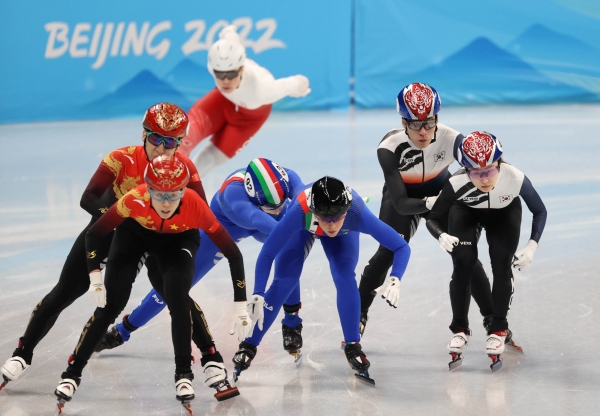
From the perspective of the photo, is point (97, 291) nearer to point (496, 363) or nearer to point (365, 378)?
point (365, 378)

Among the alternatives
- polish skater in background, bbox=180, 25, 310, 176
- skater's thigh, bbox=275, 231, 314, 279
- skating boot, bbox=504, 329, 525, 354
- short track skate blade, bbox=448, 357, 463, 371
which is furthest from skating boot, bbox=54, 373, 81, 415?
polish skater in background, bbox=180, 25, 310, 176

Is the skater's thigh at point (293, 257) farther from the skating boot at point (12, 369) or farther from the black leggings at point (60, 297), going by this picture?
the skating boot at point (12, 369)

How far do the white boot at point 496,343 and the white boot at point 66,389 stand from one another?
213 cm

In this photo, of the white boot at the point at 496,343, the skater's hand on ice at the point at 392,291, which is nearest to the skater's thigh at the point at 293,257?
the skater's hand on ice at the point at 392,291

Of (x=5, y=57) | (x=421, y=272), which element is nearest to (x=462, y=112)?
(x=5, y=57)

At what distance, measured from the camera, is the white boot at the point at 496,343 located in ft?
14.5

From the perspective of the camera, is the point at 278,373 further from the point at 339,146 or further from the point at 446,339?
the point at 339,146

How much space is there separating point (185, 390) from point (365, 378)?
0.94 meters

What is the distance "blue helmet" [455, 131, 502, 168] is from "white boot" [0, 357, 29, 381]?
2489mm

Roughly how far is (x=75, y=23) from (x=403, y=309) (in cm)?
998

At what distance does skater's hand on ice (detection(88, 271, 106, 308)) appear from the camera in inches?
152

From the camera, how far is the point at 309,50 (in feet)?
48.4

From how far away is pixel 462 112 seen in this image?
14414 millimetres

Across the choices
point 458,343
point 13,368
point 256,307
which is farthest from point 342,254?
point 13,368
